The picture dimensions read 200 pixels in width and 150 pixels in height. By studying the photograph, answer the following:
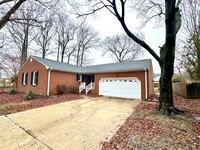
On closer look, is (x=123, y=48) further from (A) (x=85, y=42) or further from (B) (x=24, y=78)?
(B) (x=24, y=78)

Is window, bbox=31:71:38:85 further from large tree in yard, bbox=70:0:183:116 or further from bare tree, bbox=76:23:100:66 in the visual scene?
bare tree, bbox=76:23:100:66

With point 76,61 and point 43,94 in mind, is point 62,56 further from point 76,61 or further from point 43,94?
point 43,94

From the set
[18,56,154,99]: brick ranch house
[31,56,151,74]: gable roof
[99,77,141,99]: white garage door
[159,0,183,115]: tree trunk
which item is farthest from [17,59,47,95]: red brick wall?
[159,0,183,115]: tree trunk

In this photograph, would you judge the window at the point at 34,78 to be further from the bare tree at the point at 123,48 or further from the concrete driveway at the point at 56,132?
the bare tree at the point at 123,48

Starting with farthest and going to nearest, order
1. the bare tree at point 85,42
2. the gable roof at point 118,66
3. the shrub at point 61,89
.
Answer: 1. the bare tree at point 85,42
2. the shrub at point 61,89
3. the gable roof at point 118,66

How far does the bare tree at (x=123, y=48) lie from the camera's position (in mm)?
33750

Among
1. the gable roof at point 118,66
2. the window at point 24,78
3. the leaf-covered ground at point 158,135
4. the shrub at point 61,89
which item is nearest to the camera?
the leaf-covered ground at point 158,135

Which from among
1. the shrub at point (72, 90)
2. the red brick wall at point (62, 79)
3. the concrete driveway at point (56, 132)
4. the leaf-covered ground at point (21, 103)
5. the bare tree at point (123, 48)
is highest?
the bare tree at point (123, 48)

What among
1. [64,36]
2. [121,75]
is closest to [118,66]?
[121,75]

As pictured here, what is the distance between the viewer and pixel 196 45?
514 inches

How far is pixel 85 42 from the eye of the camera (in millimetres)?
33188

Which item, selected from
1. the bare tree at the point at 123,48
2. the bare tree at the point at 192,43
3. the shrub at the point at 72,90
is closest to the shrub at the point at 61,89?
the shrub at the point at 72,90

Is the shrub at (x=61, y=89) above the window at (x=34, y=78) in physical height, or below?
below

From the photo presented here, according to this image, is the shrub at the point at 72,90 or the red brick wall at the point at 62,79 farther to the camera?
the shrub at the point at 72,90
